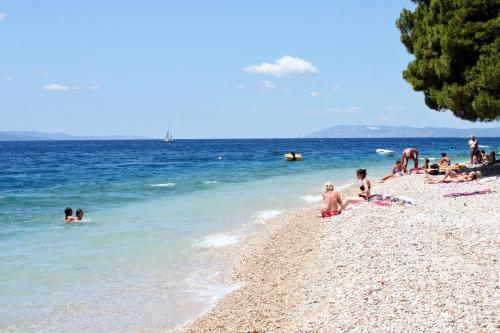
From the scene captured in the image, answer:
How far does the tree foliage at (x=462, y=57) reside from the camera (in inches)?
800

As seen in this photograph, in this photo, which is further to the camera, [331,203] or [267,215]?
[267,215]

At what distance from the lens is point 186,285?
35.3 feet

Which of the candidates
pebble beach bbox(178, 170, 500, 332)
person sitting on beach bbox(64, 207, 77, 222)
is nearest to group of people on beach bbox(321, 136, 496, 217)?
pebble beach bbox(178, 170, 500, 332)

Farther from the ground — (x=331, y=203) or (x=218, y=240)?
(x=331, y=203)

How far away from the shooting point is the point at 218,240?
49.5 ft

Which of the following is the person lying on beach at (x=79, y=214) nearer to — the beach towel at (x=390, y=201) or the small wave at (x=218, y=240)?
the small wave at (x=218, y=240)

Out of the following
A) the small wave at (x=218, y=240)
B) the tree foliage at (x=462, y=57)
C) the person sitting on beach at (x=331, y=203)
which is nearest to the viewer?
the small wave at (x=218, y=240)

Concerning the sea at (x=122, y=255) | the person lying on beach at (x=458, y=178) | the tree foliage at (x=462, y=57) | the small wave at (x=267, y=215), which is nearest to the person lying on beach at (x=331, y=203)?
the sea at (x=122, y=255)

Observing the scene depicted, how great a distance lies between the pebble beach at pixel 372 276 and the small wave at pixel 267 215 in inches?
141

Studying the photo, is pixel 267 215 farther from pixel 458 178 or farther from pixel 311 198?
pixel 458 178

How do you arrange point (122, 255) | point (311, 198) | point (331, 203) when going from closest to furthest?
point (122, 255), point (331, 203), point (311, 198)

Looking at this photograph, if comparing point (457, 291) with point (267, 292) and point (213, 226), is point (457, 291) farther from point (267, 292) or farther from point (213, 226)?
point (213, 226)

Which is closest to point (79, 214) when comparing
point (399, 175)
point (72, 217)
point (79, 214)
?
point (79, 214)

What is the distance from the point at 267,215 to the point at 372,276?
1107 centimetres
